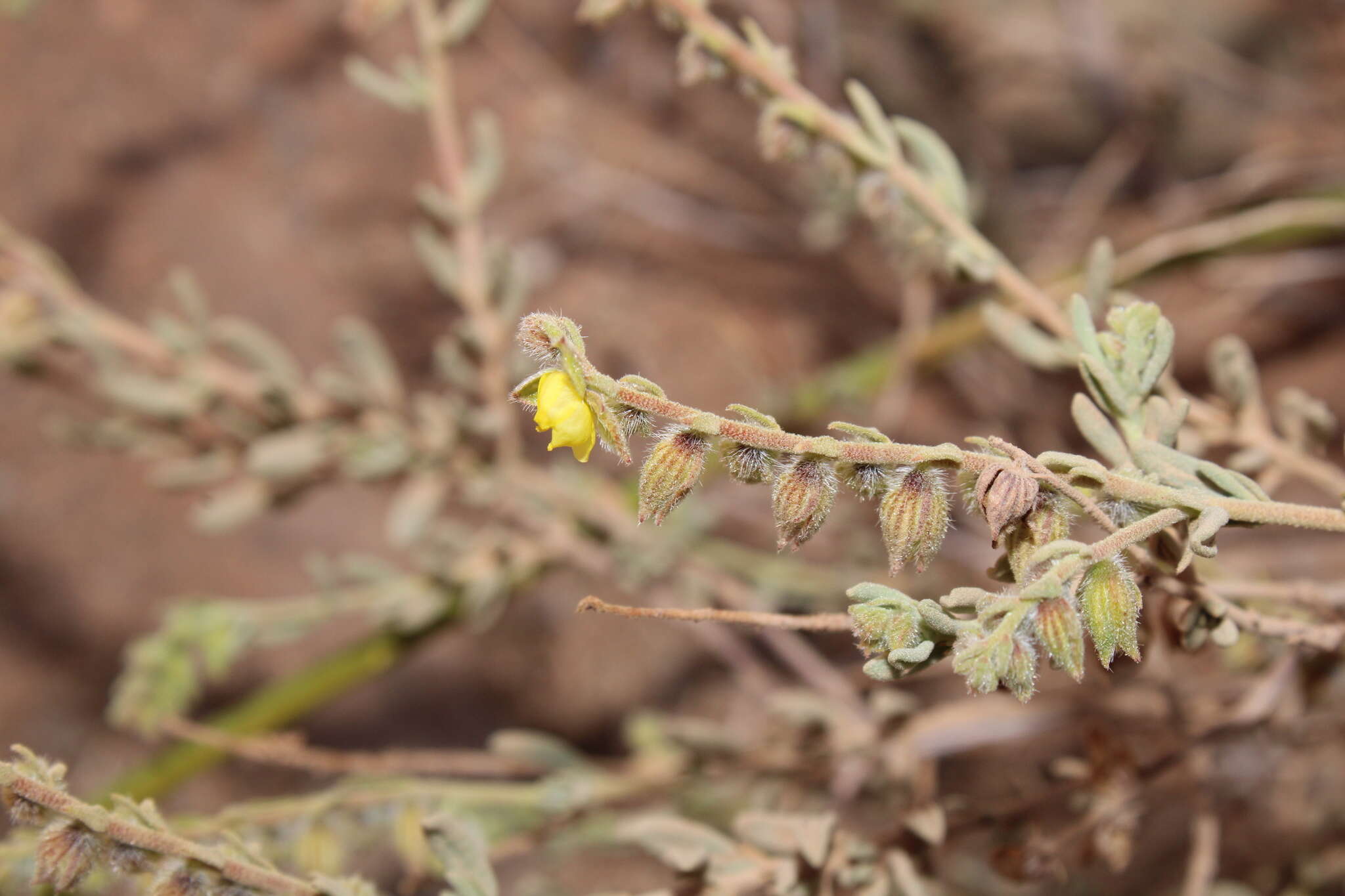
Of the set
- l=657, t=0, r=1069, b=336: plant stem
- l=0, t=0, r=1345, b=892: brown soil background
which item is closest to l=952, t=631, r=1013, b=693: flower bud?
l=657, t=0, r=1069, b=336: plant stem

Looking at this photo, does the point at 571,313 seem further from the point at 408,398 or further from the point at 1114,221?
the point at 1114,221

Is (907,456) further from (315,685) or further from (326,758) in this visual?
(315,685)

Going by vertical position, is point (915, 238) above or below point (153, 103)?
below

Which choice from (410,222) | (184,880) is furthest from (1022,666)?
(410,222)

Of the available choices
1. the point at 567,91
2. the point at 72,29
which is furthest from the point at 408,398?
the point at 72,29

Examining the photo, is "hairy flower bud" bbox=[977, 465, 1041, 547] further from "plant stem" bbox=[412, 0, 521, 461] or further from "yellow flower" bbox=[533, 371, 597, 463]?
"plant stem" bbox=[412, 0, 521, 461]

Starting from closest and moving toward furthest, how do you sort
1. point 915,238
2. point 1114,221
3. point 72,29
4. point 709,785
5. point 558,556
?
point 915,238, point 709,785, point 558,556, point 1114,221, point 72,29

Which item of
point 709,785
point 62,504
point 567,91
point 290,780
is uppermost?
point 567,91
